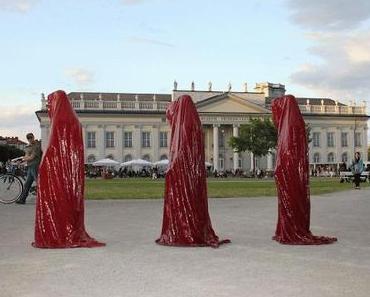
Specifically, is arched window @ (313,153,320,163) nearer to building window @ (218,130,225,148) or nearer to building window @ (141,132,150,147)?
building window @ (218,130,225,148)

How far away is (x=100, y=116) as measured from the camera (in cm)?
9750

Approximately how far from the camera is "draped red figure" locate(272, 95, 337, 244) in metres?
8.29

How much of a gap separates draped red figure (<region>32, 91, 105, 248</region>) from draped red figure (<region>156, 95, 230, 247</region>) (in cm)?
98

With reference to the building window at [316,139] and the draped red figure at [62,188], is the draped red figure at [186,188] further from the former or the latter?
the building window at [316,139]

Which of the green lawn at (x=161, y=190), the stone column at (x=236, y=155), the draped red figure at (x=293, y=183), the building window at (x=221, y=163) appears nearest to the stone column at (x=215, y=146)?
the building window at (x=221, y=163)

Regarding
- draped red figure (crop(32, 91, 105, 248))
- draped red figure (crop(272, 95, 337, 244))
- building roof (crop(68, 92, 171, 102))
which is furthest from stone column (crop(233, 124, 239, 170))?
draped red figure (crop(32, 91, 105, 248))

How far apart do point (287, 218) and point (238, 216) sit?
3.85m

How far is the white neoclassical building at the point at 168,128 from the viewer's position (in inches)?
3839

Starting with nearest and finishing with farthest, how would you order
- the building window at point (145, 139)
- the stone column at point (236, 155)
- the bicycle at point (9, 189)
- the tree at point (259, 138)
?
the bicycle at point (9, 189) < the tree at point (259, 138) < the building window at point (145, 139) < the stone column at point (236, 155)

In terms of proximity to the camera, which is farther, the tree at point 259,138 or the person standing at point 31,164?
the tree at point 259,138

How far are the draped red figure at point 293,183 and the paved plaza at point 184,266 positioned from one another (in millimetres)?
287

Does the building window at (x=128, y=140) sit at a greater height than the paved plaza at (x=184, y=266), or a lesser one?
greater

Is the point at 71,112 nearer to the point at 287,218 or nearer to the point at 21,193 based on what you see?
the point at 287,218

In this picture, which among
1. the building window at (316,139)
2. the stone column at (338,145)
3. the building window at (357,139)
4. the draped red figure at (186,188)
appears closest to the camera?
the draped red figure at (186,188)
